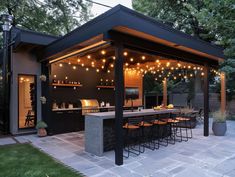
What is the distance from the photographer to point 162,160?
4.42 metres

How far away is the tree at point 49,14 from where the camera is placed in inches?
508

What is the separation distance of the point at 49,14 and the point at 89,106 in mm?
9024

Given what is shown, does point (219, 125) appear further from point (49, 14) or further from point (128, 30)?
point (49, 14)

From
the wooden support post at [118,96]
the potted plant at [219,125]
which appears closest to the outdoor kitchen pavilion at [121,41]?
the wooden support post at [118,96]

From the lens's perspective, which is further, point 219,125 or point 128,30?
point 219,125

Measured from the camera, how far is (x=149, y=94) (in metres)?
14.9

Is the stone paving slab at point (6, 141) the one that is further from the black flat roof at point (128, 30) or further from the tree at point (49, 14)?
the tree at point (49, 14)

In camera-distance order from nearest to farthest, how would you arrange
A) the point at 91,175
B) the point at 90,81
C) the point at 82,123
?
the point at 91,175 < the point at 82,123 < the point at 90,81

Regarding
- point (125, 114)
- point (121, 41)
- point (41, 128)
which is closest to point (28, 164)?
point (125, 114)

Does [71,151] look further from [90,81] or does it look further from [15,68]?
[90,81]


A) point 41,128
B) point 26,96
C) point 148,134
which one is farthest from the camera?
point 26,96

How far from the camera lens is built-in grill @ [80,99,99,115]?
8199 mm

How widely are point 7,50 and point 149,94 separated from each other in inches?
403

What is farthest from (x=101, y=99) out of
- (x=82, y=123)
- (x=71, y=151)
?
(x=71, y=151)
